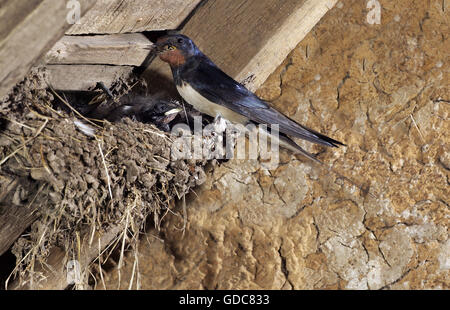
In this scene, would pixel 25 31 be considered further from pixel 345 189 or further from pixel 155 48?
pixel 345 189

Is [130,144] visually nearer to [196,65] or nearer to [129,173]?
[129,173]

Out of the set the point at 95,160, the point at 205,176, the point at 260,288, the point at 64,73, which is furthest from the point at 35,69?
the point at 260,288

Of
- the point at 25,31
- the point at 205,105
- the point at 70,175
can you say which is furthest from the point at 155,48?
the point at 25,31

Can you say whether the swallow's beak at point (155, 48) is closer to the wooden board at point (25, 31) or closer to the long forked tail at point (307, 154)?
the long forked tail at point (307, 154)

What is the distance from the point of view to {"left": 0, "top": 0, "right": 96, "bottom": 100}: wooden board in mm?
1489

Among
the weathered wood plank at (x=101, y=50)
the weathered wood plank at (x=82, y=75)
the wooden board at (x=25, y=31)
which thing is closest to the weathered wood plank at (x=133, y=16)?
the weathered wood plank at (x=101, y=50)

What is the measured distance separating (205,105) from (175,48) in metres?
0.31

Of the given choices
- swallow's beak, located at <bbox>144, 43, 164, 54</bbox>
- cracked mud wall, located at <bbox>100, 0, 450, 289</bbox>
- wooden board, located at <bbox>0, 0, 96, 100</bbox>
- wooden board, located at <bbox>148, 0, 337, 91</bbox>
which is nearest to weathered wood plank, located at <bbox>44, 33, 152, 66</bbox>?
swallow's beak, located at <bbox>144, 43, 164, 54</bbox>

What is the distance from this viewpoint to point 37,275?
2.17 m

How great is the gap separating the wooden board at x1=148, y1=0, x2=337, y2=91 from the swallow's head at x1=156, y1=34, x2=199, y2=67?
4 centimetres

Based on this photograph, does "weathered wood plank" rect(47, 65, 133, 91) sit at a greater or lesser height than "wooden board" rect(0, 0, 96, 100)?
greater

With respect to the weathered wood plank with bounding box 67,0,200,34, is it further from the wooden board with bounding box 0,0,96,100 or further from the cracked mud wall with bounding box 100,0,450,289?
the cracked mud wall with bounding box 100,0,450,289

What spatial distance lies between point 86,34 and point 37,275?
0.78m

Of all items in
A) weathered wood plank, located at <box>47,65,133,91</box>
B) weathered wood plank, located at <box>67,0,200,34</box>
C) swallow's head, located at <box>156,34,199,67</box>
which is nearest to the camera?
weathered wood plank, located at <box>67,0,200,34</box>
